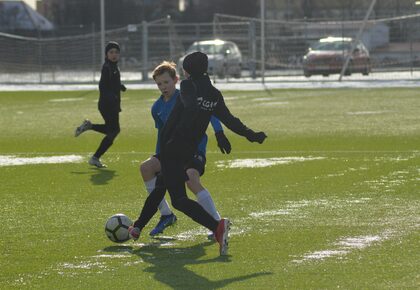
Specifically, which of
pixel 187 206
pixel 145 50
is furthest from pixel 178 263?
pixel 145 50

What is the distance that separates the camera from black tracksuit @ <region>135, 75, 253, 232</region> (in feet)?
34.1

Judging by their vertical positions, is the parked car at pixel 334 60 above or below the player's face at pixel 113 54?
below

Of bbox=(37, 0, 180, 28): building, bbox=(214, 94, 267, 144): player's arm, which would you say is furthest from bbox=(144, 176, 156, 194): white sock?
bbox=(37, 0, 180, 28): building

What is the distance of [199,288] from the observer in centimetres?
884

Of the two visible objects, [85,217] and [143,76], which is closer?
[85,217]

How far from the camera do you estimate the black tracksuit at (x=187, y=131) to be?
10.4 meters

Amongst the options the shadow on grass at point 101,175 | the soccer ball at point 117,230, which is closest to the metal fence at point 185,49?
the shadow on grass at point 101,175

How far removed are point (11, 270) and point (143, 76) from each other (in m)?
39.6

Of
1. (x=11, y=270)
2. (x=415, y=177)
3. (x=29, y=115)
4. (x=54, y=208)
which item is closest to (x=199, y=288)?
(x=11, y=270)

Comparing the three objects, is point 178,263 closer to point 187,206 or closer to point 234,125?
point 187,206

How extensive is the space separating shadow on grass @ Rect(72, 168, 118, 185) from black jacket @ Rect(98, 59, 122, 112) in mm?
1514

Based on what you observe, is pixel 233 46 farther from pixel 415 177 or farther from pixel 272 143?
pixel 415 177

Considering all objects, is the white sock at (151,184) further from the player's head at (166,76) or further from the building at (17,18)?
the building at (17,18)

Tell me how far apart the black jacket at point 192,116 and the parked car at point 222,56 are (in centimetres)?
3730
